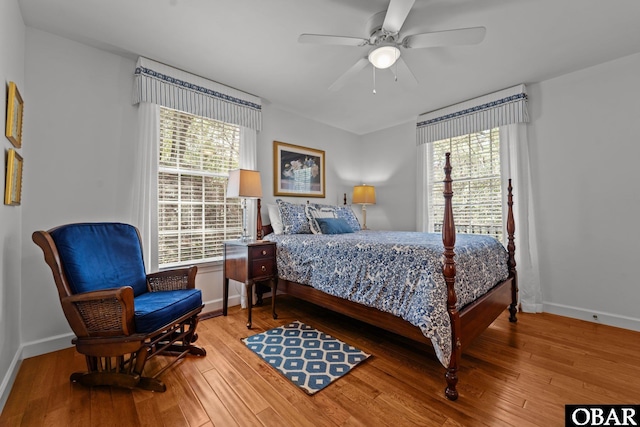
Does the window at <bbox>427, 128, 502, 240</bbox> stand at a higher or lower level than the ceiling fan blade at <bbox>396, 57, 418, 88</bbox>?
lower

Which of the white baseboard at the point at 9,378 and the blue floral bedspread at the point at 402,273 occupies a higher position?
the blue floral bedspread at the point at 402,273

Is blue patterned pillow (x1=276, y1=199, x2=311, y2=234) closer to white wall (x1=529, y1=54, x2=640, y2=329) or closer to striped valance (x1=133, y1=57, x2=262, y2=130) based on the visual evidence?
striped valance (x1=133, y1=57, x2=262, y2=130)

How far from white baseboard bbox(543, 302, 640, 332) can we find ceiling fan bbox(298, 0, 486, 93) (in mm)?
2933

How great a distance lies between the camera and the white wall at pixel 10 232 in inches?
63.1

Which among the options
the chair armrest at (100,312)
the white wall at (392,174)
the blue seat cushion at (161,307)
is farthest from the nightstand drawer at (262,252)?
the white wall at (392,174)

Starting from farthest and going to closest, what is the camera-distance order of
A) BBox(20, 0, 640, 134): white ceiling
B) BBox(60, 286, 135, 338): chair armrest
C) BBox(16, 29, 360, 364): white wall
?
BBox(16, 29, 360, 364): white wall, BBox(20, 0, 640, 134): white ceiling, BBox(60, 286, 135, 338): chair armrest

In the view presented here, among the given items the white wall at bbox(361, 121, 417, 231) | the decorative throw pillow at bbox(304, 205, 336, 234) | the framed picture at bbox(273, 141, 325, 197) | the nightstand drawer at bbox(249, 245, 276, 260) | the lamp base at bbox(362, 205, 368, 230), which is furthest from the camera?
the lamp base at bbox(362, 205, 368, 230)

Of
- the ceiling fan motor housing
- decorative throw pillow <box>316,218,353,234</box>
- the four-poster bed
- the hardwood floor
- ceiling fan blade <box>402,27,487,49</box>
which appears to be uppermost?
the ceiling fan motor housing

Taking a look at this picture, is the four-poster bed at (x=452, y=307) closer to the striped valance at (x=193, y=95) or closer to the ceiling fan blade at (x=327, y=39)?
the ceiling fan blade at (x=327, y=39)

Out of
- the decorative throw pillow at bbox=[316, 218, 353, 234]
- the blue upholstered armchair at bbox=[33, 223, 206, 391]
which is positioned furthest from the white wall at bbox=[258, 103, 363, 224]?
the blue upholstered armchair at bbox=[33, 223, 206, 391]

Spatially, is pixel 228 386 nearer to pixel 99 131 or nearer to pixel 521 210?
pixel 99 131

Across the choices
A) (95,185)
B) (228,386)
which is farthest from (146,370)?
(95,185)

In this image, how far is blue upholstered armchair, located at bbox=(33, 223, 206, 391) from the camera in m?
1.58

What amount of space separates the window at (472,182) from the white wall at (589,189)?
42cm
